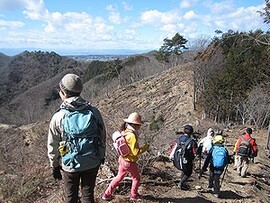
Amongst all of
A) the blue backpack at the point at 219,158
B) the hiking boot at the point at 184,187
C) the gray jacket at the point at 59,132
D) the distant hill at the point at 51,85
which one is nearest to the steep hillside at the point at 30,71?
the distant hill at the point at 51,85

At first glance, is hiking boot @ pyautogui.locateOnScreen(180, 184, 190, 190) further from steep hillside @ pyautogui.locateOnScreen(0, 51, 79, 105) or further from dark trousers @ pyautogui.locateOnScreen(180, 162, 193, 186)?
steep hillside @ pyautogui.locateOnScreen(0, 51, 79, 105)

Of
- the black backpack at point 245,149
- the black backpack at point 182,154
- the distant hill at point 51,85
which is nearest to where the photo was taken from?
the black backpack at point 182,154

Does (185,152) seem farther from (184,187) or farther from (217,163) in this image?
(217,163)

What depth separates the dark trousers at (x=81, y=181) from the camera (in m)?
3.41

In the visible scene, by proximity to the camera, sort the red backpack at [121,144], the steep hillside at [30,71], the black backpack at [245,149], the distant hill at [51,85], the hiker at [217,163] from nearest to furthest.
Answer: the red backpack at [121,144], the hiker at [217,163], the black backpack at [245,149], the distant hill at [51,85], the steep hillside at [30,71]

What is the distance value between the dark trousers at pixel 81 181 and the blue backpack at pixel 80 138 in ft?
0.39

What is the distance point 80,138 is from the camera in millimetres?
3268

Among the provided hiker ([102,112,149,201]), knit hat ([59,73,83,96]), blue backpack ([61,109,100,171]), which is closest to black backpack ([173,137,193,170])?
hiker ([102,112,149,201])

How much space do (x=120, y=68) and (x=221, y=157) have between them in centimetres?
6207

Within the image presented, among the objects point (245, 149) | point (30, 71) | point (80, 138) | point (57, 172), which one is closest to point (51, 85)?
point (30, 71)

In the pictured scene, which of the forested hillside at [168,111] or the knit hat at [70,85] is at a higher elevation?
the knit hat at [70,85]

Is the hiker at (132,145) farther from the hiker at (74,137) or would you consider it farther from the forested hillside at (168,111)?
the hiker at (74,137)

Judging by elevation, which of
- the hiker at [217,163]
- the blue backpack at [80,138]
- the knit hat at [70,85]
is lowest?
the hiker at [217,163]

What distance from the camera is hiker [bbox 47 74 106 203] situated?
3.25m
